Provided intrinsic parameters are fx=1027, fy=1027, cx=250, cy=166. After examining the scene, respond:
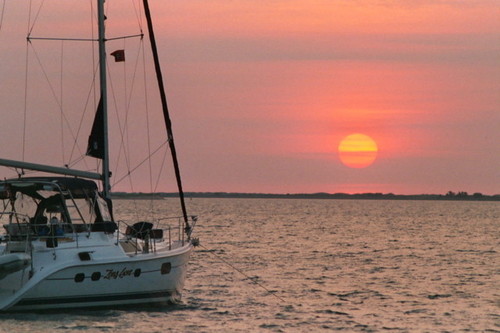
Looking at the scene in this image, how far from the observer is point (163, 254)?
2980 centimetres

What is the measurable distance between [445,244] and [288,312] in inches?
1716

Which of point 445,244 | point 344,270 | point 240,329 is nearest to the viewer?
point 240,329

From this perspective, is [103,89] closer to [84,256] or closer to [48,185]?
[48,185]

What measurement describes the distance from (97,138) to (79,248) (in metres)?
5.26

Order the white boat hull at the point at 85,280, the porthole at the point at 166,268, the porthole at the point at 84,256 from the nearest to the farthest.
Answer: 1. the white boat hull at the point at 85,280
2. the porthole at the point at 84,256
3. the porthole at the point at 166,268

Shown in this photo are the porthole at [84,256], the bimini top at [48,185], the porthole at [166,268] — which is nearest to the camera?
the porthole at [84,256]

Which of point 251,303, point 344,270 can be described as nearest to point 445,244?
point 344,270

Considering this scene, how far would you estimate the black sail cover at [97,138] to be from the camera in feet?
106

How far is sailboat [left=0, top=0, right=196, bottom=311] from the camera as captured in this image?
1061 inches

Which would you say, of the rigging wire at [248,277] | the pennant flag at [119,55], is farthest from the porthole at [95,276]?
the rigging wire at [248,277]

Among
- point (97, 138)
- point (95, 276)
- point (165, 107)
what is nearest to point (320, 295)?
point (165, 107)

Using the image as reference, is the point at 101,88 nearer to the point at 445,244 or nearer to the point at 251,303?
the point at 251,303

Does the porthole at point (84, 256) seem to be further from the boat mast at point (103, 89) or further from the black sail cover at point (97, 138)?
the black sail cover at point (97, 138)

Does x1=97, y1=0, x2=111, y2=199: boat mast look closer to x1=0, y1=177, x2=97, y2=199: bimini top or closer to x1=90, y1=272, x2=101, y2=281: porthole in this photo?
x1=0, y1=177, x2=97, y2=199: bimini top
